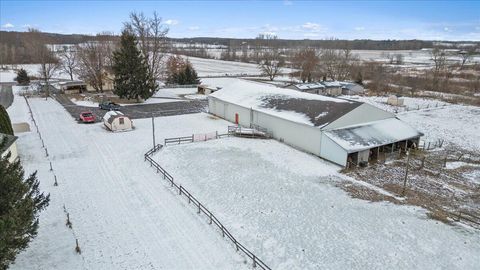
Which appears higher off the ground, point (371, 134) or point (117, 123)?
point (371, 134)

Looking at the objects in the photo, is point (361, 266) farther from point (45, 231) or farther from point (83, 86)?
point (83, 86)

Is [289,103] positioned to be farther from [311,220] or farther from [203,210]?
[203,210]

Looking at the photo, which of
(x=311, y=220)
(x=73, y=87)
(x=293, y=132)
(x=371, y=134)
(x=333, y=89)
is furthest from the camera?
(x=333, y=89)

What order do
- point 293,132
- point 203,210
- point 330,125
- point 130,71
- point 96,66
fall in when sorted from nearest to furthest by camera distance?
point 203,210 → point 330,125 → point 293,132 → point 130,71 → point 96,66

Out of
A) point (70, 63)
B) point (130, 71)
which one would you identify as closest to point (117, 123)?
point (130, 71)

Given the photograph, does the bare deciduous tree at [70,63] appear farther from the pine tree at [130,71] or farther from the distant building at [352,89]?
the distant building at [352,89]

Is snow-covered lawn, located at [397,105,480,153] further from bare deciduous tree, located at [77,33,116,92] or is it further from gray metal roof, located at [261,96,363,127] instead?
bare deciduous tree, located at [77,33,116,92]
